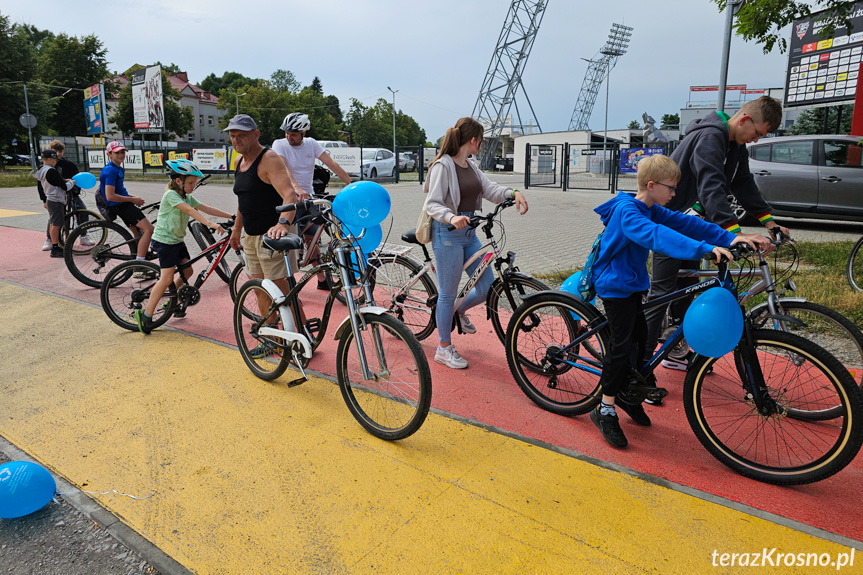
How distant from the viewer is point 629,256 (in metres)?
3.14

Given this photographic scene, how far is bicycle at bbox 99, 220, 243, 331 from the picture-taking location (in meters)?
5.27

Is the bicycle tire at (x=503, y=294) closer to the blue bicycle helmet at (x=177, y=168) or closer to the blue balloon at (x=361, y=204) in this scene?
the blue balloon at (x=361, y=204)

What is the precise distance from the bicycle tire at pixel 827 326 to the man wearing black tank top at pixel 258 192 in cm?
314

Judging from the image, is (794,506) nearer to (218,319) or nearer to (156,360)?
(156,360)

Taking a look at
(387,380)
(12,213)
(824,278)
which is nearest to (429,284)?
(387,380)

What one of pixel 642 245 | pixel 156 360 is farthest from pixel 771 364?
pixel 156 360

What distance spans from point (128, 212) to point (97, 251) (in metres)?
0.67

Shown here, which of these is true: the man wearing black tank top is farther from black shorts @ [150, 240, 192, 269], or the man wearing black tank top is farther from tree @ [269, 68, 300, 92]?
tree @ [269, 68, 300, 92]

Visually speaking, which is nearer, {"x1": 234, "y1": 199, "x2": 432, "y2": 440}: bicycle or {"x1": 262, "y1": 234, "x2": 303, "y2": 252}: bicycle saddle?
{"x1": 234, "y1": 199, "x2": 432, "y2": 440}: bicycle

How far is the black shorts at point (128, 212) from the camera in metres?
7.48

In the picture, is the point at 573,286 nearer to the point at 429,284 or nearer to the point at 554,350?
the point at 554,350

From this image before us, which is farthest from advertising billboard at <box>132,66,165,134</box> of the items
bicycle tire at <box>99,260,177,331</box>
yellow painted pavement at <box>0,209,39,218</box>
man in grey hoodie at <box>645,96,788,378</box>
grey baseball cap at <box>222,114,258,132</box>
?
man in grey hoodie at <box>645,96,788,378</box>

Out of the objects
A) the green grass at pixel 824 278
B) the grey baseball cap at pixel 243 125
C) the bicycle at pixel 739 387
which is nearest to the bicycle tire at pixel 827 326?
the bicycle at pixel 739 387

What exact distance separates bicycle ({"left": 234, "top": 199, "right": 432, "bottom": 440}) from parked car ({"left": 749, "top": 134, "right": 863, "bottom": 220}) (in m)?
10.4
